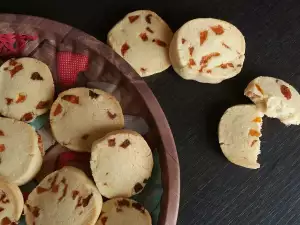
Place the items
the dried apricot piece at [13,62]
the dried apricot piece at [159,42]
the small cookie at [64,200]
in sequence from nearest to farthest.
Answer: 1. the small cookie at [64,200]
2. the dried apricot piece at [13,62]
3. the dried apricot piece at [159,42]

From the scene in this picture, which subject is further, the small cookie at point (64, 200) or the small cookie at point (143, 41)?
the small cookie at point (143, 41)

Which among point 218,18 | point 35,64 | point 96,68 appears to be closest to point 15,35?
point 35,64

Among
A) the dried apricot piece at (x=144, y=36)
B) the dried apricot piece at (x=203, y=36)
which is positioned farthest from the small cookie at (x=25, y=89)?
the dried apricot piece at (x=203, y=36)

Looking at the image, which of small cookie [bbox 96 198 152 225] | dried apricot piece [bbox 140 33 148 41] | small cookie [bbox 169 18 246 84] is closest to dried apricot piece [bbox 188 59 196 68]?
small cookie [bbox 169 18 246 84]

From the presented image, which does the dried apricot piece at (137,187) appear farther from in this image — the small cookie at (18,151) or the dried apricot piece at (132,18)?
the dried apricot piece at (132,18)

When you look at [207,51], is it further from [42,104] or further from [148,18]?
[42,104]

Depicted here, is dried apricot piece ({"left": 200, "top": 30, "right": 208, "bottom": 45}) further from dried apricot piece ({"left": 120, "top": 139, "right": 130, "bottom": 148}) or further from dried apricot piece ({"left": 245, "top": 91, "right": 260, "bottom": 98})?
dried apricot piece ({"left": 120, "top": 139, "right": 130, "bottom": 148})
